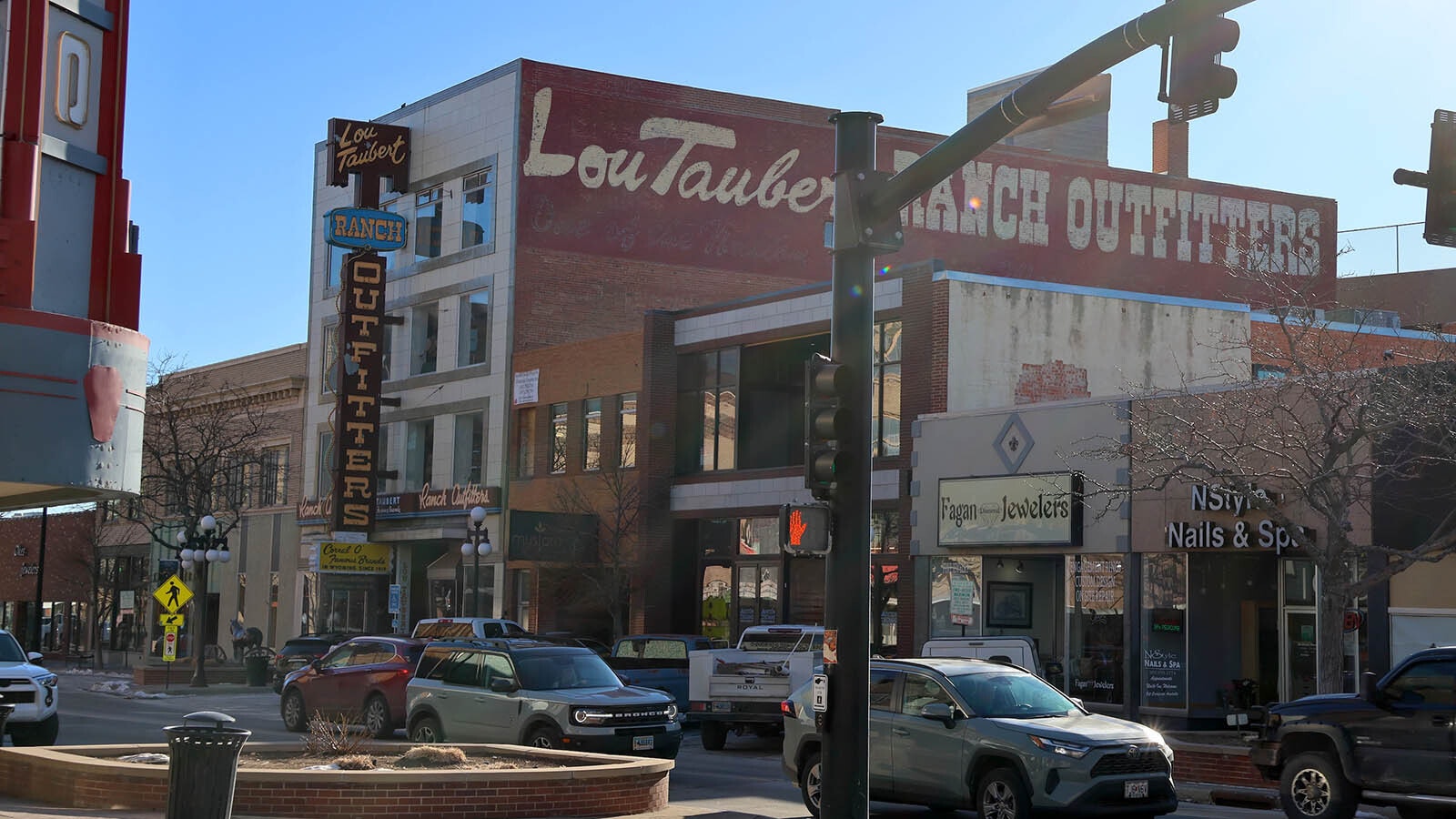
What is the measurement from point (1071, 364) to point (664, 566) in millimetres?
11864

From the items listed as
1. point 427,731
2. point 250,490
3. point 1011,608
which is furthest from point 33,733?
point 250,490

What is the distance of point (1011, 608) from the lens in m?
32.8

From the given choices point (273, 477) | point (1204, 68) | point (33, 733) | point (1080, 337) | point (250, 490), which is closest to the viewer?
point (1204, 68)

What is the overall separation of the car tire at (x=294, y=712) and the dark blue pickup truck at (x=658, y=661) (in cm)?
521

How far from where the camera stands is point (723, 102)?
163 feet

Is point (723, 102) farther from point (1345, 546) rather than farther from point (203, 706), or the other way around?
point (1345, 546)

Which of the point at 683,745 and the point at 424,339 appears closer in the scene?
the point at 683,745

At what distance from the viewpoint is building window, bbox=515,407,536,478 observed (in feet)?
155

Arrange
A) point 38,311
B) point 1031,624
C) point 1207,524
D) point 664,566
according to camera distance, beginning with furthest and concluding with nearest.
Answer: point 664,566 < point 1031,624 < point 1207,524 < point 38,311

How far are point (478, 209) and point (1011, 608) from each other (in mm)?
23449

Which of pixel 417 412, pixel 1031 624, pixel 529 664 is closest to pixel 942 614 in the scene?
pixel 1031 624

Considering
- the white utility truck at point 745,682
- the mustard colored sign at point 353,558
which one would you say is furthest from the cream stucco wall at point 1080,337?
the mustard colored sign at point 353,558

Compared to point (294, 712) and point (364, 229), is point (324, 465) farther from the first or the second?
point (294, 712)

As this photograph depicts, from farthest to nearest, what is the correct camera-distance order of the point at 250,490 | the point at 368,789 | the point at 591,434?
the point at 250,490
the point at 591,434
the point at 368,789
